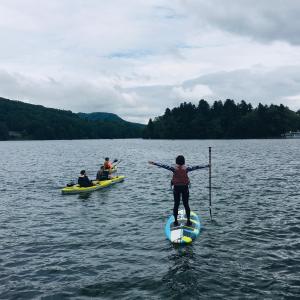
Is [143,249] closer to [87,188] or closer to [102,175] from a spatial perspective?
[87,188]

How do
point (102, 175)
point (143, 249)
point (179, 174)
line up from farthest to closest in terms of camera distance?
1. point (102, 175)
2. point (179, 174)
3. point (143, 249)

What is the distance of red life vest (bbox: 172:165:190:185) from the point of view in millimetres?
16766

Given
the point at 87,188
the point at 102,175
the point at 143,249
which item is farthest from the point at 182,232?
the point at 102,175

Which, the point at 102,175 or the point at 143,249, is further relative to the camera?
the point at 102,175

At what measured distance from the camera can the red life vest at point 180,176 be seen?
55.0 feet

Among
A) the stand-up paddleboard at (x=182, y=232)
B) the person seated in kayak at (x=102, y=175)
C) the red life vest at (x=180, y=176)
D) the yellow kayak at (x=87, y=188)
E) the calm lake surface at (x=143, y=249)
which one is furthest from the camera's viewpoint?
the person seated in kayak at (x=102, y=175)

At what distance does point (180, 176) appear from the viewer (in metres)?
16.9

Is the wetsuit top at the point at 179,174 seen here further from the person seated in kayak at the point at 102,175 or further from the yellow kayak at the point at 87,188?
the person seated in kayak at the point at 102,175

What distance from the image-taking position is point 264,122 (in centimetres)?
18238

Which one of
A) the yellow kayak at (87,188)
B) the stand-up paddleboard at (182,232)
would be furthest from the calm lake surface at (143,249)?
the yellow kayak at (87,188)

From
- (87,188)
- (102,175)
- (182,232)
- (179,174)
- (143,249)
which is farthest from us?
(102,175)

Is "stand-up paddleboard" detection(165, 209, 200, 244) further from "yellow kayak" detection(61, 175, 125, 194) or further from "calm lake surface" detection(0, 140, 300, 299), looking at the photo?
"yellow kayak" detection(61, 175, 125, 194)

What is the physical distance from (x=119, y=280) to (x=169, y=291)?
1.83 m

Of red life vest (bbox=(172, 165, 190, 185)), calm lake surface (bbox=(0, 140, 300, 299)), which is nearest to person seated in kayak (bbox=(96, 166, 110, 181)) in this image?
calm lake surface (bbox=(0, 140, 300, 299))
